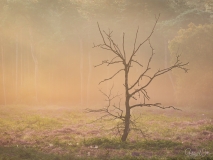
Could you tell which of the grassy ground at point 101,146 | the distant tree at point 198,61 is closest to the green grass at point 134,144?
the grassy ground at point 101,146

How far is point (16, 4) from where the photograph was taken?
48.0 metres

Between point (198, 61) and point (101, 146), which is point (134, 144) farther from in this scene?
point (198, 61)

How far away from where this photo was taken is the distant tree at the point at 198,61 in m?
41.2

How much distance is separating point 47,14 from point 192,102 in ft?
93.3

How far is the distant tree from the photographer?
4122 cm

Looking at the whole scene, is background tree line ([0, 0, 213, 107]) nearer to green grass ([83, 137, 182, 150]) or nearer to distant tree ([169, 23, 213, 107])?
distant tree ([169, 23, 213, 107])

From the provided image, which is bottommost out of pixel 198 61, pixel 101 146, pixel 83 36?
pixel 101 146

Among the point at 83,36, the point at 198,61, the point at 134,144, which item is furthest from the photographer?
the point at 83,36

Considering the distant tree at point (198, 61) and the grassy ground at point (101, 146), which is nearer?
the grassy ground at point (101, 146)

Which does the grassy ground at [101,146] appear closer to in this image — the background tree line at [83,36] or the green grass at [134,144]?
the green grass at [134,144]

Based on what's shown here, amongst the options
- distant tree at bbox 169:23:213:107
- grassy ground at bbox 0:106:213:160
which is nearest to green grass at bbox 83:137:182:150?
grassy ground at bbox 0:106:213:160

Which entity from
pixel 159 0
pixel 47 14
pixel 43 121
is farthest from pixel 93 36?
pixel 43 121

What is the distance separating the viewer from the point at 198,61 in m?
41.9

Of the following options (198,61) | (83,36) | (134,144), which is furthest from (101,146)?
(83,36)
